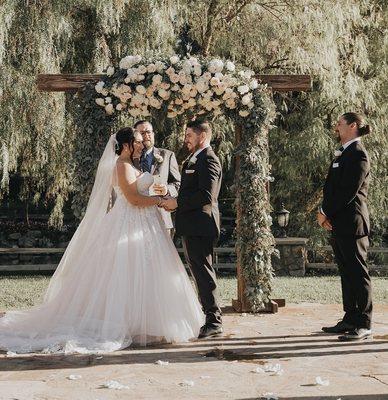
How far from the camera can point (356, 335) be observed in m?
4.75

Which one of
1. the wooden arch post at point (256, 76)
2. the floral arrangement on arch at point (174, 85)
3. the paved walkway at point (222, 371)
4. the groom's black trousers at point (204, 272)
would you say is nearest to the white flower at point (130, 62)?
the floral arrangement on arch at point (174, 85)

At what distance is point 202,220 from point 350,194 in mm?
1100

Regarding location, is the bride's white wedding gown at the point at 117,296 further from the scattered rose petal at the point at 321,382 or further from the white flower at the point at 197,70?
the scattered rose petal at the point at 321,382

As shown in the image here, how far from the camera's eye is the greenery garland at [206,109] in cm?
590

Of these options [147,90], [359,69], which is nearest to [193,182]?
[147,90]

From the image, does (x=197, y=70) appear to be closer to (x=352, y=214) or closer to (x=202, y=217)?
(x=202, y=217)

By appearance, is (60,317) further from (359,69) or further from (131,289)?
(359,69)

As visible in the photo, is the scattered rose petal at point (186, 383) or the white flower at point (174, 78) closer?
the scattered rose petal at point (186, 383)

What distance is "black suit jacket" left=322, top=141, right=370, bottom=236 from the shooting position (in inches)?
188

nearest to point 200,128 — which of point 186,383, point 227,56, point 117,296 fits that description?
point 117,296

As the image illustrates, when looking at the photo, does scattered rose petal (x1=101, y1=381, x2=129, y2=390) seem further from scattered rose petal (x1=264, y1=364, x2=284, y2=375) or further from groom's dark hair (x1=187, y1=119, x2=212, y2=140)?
groom's dark hair (x1=187, y1=119, x2=212, y2=140)

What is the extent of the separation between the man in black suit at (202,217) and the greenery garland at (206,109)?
1.03 m

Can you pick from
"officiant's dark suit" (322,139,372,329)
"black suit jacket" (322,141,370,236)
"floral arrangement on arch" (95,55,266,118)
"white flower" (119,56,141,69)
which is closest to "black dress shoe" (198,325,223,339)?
"officiant's dark suit" (322,139,372,329)

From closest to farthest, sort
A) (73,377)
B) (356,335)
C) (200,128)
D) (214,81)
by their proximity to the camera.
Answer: (73,377) → (356,335) → (200,128) → (214,81)
